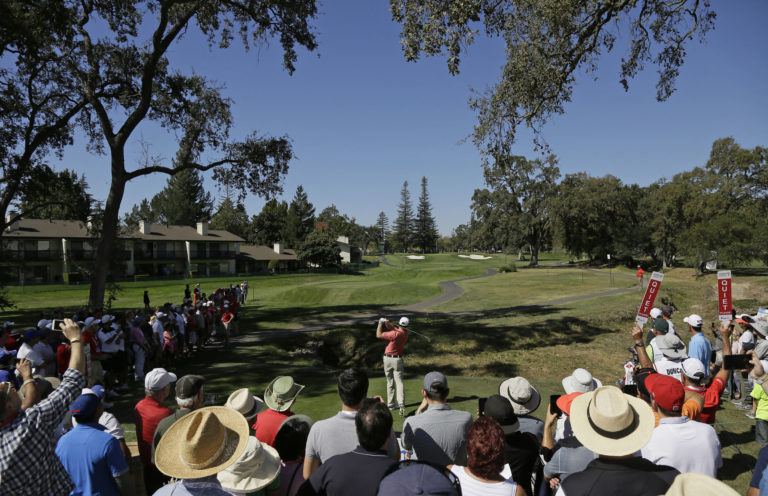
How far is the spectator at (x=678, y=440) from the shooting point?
3979 mm

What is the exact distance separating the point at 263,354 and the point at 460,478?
14.8 meters

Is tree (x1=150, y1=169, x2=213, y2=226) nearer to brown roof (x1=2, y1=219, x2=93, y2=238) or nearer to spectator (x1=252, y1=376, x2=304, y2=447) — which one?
brown roof (x1=2, y1=219, x2=93, y2=238)

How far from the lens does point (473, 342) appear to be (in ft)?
56.1

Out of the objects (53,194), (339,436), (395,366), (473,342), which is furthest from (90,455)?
(53,194)

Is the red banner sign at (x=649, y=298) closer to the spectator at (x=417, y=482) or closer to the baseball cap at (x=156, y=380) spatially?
the spectator at (x=417, y=482)

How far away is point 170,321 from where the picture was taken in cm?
1492

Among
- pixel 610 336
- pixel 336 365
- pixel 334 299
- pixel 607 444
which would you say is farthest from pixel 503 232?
pixel 607 444

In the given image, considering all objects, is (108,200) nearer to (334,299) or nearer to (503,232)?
(334,299)

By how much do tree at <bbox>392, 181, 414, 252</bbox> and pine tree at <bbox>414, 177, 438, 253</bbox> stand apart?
9.30 feet

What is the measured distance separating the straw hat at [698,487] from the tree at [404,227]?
148m

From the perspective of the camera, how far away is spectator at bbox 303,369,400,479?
3.97 meters

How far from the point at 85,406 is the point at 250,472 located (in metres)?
1.72

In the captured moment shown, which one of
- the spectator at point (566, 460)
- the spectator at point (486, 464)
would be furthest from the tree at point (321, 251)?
the spectator at point (486, 464)

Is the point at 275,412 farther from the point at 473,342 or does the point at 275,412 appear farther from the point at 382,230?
the point at 382,230
